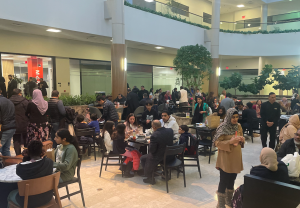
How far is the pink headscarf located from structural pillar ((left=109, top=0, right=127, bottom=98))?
517 centimetres

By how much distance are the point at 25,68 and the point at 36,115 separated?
6.70m

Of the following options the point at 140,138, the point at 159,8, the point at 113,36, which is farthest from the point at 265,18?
the point at 140,138

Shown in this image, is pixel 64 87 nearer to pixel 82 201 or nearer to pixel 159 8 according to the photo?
pixel 159 8

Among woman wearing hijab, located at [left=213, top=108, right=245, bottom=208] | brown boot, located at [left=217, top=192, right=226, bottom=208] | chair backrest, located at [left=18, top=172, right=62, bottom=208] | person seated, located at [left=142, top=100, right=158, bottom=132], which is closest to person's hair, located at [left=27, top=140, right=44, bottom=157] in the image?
chair backrest, located at [left=18, top=172, right=62, bottom=208]

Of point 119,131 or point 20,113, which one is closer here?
point 119,131

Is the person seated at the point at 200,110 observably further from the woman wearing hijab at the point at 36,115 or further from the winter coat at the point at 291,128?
the woman wearing hijab at the point at 36,115

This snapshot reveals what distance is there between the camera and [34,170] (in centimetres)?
292

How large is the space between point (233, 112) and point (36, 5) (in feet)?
27.5

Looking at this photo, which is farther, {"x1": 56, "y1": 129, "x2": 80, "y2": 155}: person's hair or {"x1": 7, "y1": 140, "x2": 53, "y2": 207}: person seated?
{"x1": 56, "y1": 129, "x2": 80, "y2": 155}: person's hair

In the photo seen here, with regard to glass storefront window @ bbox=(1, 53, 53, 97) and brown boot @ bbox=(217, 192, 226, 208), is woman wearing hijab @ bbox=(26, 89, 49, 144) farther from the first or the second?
glass storefront window @ bbox=(1, 53, 53, 97)

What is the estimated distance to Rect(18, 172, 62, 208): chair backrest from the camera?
2.81 metres

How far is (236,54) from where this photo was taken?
18.9 m

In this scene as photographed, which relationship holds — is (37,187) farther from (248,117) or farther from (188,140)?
(248,117)

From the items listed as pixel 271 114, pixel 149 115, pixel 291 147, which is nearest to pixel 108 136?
pixel 149 115
